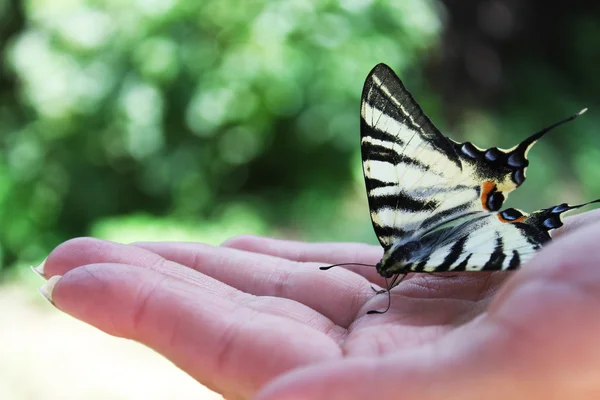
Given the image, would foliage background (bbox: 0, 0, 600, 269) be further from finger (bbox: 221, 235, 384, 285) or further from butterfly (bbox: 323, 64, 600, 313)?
butterfly (bbox: 323, 64, 600, 313)

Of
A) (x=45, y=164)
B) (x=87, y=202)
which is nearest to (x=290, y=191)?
(x=87, y=202)

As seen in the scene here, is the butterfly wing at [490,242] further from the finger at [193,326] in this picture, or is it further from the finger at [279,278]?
the finger at [193,326]

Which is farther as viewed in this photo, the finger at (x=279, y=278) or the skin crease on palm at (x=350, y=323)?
the finger at (x=279, y=278)

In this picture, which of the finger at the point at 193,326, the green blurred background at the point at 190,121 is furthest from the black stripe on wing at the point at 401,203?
the green blurred background at the point at 190,121

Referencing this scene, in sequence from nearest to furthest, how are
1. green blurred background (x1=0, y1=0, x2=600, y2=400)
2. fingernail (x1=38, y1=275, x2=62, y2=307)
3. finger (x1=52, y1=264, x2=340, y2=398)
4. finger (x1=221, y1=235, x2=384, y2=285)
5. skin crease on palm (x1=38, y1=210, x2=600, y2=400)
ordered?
skin crease on palm (x1=38, y1=210, x2=600, y2=400) → finger (x1=52, y1=264, x2=340, y2=398) → fingernail (x1=38, y1=275, x2=62, y2=307) → finger (x1=221, y1=235, x2=384, y2=285) → green blurred background (x1=0, y1=0, x2=600, y2=400)

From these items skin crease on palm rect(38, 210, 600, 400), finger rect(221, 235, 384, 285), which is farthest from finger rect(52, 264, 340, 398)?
finger rect(221, 235, 384, 285)

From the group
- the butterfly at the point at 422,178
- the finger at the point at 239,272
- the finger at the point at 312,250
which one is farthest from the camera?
the finger at the point at 312,250

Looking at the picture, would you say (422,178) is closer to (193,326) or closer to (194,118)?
(193,326)

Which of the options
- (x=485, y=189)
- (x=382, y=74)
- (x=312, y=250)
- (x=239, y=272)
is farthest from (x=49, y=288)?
(x=485, y=189)
